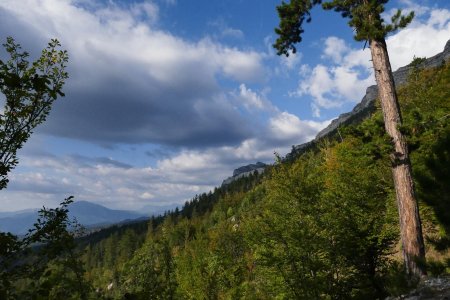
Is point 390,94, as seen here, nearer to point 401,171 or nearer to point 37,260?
point 401,171

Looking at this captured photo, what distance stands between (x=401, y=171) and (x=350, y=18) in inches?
235

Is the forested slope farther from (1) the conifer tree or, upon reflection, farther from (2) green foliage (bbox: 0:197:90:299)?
(2) green foliage (bbox: 0:197:90:299)

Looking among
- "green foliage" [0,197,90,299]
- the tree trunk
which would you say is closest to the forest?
"green foliage" [0,197,90,299]

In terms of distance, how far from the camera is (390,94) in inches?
487

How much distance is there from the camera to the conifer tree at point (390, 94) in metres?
11.3

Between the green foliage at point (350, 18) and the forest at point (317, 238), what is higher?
the green foliage at point (350, 18)

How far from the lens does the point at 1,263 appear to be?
14.7 ft

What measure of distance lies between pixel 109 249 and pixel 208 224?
43.9m

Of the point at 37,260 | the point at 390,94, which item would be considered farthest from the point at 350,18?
the point at 37,260

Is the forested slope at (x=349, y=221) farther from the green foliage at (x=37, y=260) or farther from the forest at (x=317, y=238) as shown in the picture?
the green foliage at (x=37, y=260)

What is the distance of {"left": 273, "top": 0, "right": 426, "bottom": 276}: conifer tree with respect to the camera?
1129 cm

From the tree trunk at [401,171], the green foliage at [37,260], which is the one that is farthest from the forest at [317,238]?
the tree trunk at [401,171]

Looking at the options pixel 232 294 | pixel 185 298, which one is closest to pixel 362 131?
pixel 232 294

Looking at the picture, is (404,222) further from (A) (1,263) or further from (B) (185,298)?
(B) (185,298)
